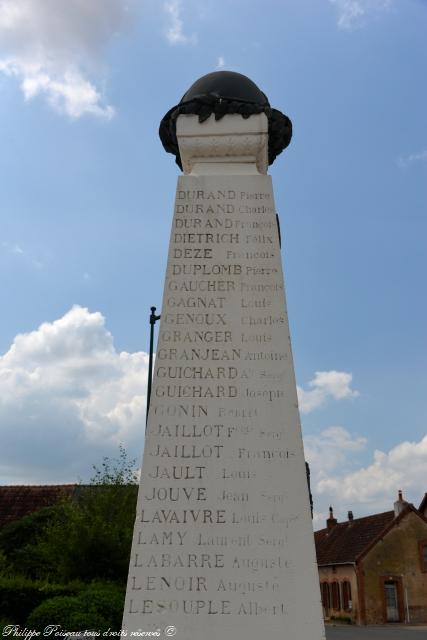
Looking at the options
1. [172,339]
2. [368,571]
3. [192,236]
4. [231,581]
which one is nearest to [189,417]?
[172,339]

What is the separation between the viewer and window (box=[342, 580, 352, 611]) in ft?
129

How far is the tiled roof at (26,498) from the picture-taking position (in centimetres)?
2378

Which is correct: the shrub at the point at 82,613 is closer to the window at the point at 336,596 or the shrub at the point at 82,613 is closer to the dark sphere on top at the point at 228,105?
the dark sphere on top at the point at 228,105

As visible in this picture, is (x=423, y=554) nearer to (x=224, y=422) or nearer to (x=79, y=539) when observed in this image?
(x=79, y=539)

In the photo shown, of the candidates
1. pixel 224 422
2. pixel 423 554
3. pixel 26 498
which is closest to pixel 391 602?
pixel 423 554

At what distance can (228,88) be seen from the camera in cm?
766

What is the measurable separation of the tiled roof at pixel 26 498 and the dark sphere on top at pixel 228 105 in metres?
19.0

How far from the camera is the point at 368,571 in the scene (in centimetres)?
3872

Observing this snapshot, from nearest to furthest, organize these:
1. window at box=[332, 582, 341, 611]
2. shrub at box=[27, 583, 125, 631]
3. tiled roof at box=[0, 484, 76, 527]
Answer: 1. shrub at box=[27, 583, 125, 631]
2. tiled roof at box=[0, 484, 76, 527]
3. window at box=[332, 582, 341, 611]

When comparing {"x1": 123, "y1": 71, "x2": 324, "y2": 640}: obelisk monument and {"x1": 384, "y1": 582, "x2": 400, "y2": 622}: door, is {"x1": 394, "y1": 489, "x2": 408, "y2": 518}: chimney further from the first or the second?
{"x1": 123, "y1": 71, "x2": 324, "y2": 640}: obelisk monument

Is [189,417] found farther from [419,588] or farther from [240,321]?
[419,588]

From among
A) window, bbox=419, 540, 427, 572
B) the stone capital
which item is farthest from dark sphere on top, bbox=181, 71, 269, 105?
window, bbox=419, 540, 427, 572

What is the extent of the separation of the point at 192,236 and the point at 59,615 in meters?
9.46

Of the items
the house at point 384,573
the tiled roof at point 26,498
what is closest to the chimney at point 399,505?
the house at point 384,573
